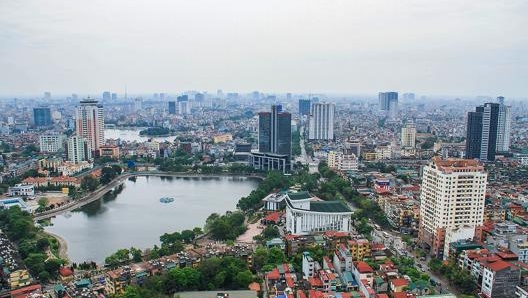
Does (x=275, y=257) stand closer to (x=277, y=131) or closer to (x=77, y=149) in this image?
(x=277, y=131)

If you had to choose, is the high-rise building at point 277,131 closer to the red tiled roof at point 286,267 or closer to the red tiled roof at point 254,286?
the red tiled roof at point 286,267


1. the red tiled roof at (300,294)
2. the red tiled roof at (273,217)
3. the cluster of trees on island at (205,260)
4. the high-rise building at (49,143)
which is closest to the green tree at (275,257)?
the cluster of trees on island at (205,260)

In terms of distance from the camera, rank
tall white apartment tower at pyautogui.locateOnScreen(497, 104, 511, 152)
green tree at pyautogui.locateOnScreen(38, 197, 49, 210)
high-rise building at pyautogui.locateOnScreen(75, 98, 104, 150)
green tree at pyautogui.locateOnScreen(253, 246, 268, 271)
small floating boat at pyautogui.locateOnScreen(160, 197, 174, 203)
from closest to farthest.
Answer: green tree at pyautogui.locateOnScreen(253, 246, 268, 271), green tree at pyautogui.locateOnScreen(38, 197, 49, 210), small floating boat at pyautogui.locateOnScreen(160, 197, 174, 203), tall white apartment tower at pyautogui.locateOnScreen(497, 104, 511, 152), high-rise building at pyautogui.locateOnScreen(75, 98, 104, 150)

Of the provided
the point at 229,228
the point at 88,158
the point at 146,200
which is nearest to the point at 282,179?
the point at 146,200

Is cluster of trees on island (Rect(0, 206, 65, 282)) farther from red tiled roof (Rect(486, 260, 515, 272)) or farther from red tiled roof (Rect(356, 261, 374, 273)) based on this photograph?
red tiled roof (Rect(486, 260, 515, 272))

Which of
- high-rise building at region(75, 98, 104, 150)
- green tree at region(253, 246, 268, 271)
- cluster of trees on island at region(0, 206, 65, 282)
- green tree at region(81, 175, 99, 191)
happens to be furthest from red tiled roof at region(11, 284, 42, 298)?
high-rise building at region(75, 98, 104, 150)

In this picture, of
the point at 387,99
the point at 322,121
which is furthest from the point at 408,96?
the point at 322,121
